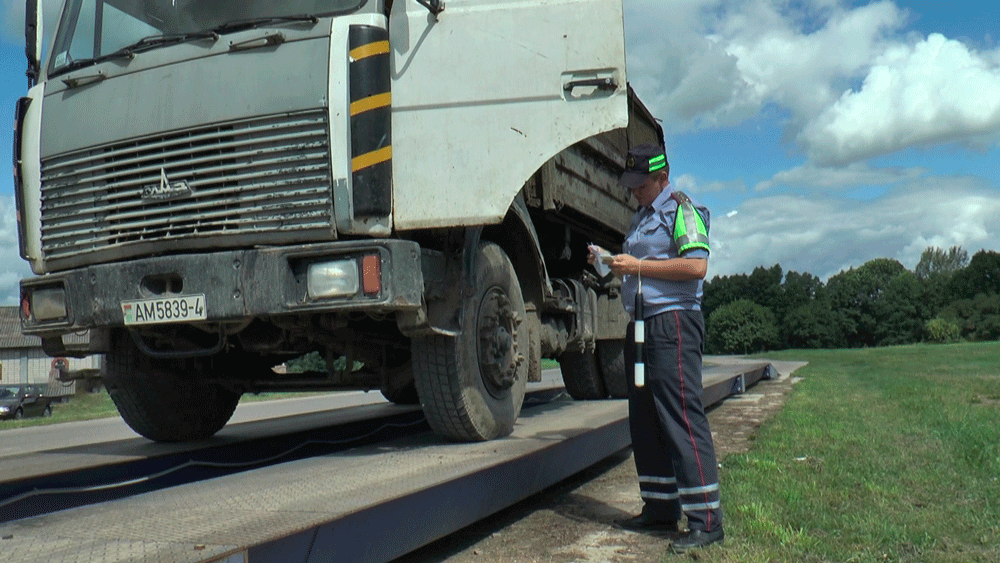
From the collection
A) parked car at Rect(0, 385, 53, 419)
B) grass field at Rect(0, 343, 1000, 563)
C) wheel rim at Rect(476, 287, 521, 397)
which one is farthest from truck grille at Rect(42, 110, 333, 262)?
parked car at Rect(0, 385, 53, 419)

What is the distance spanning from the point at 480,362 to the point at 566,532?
107cm

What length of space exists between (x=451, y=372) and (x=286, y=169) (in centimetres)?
126

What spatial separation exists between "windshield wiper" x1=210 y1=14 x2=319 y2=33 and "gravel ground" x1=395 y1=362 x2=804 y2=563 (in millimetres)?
2445

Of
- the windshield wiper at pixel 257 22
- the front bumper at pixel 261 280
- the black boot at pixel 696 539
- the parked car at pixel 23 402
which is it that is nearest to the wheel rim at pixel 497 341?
the front bumper at pixel 261 280

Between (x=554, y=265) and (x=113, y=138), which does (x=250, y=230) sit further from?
(x=554, y=265)

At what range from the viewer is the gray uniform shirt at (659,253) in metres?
3.79

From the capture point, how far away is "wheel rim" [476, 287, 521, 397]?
475 cm

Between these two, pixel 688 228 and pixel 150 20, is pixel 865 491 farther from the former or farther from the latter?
pixel 150 20

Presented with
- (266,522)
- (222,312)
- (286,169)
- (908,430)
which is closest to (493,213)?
(286,169)

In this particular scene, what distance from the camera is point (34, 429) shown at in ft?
43.9

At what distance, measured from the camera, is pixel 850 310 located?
96.4m

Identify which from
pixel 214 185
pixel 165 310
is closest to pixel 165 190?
pixel 214 185

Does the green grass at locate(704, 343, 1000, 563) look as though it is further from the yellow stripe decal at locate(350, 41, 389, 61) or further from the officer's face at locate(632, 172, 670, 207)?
the yellow stripe decal at locate(350, 41, 389, 61)

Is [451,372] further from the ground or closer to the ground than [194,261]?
closer to the ground
